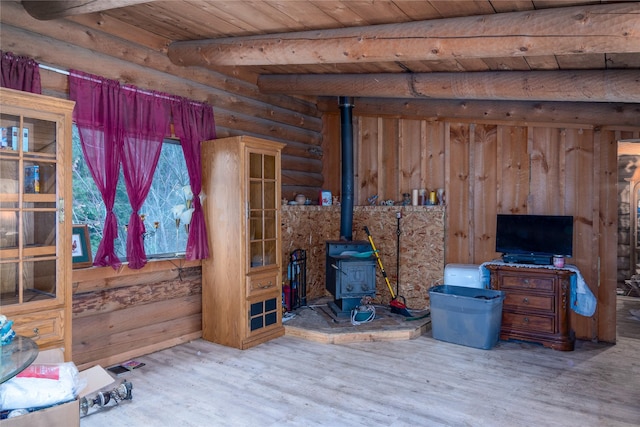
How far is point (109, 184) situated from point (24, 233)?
1.00 metres

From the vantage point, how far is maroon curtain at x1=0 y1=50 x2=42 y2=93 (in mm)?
3123

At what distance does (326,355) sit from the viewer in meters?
4.32

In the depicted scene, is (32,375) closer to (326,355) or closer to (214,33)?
(326,355)

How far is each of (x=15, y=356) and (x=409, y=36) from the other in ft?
10.6

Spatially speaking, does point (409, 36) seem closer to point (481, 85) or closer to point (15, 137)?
point (481, 85)

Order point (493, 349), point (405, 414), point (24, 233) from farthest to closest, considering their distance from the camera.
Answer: point (493, 349) < point (405, 414) < point (24, 233)

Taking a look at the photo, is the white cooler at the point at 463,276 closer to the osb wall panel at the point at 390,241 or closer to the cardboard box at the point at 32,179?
the osb wall panel at the point at 390,241

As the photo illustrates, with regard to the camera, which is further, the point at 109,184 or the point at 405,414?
the point at 109,184

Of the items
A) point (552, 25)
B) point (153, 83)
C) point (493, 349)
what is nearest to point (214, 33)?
point (153, 83)

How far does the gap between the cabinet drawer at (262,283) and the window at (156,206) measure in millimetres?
823

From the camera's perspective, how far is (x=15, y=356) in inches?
75.9

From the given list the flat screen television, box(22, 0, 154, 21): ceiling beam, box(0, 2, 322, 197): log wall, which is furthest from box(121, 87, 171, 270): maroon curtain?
the flat screen television

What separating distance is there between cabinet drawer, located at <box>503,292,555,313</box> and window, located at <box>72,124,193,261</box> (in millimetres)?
3601

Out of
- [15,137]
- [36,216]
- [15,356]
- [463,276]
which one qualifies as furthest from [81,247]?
→ [463,276]
